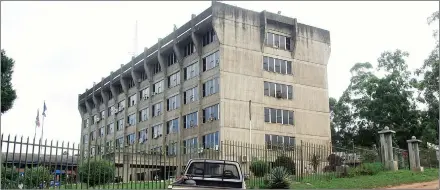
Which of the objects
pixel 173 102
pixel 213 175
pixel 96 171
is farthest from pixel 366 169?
pixel 173 102

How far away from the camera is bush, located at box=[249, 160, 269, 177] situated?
19.7 metres

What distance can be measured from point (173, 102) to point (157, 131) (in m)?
4.51

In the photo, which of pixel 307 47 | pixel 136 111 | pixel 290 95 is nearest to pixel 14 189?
pixel 290 95

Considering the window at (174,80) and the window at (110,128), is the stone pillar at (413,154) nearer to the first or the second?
the window at (174,80)

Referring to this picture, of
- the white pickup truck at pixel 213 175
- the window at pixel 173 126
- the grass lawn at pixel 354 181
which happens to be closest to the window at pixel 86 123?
the window at pixel 173 126

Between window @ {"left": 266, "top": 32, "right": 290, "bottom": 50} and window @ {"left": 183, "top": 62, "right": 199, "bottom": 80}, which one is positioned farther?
window @ {"left": 183, "top": 62, "right": 199, "bottom": 80}

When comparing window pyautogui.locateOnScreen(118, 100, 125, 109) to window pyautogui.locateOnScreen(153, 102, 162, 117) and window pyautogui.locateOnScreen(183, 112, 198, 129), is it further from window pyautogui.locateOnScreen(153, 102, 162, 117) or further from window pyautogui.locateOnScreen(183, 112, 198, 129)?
window pyautogui.locateOnScreen(183, 112, 198, 129)

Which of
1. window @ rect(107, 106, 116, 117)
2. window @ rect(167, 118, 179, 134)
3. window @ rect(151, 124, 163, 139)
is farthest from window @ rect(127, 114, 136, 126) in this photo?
window @ rect(167, 118, 179, 134)

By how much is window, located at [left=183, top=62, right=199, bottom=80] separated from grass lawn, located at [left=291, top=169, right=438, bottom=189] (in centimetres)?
2554

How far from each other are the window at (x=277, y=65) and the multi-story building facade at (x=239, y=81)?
0.09 meters

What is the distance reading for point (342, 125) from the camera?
58812mm

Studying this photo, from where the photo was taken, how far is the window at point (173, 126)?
47.6m

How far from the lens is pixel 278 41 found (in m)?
45.5

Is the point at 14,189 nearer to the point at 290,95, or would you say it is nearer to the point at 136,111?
the point at 290,95
